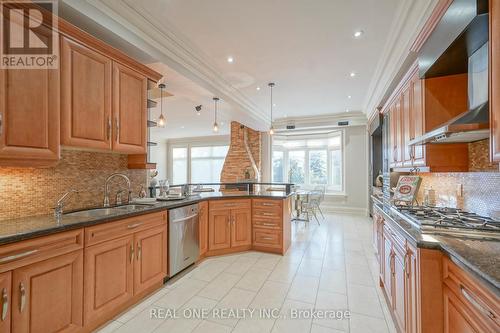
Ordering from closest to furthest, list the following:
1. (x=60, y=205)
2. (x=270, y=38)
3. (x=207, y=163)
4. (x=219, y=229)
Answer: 1. (x=60, y=205)
2. (x=270, y=38)
3. (x=219, y=229)
4. (x=207, y=163)

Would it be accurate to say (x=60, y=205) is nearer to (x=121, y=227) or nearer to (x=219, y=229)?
(x=121, y=227)

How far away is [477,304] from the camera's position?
959 millimetres

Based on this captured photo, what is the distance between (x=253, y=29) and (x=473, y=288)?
2.87 metres

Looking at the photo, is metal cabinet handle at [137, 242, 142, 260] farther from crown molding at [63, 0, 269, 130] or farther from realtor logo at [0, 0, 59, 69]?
crown molding at [63, 0, 269, 130]

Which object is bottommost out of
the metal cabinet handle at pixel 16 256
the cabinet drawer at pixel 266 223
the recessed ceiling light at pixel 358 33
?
the cabinet drawer at pixel 266 223

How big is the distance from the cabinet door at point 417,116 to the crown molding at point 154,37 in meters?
2.66

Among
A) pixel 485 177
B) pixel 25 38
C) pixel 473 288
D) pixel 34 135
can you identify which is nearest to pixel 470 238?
pixel 473 288

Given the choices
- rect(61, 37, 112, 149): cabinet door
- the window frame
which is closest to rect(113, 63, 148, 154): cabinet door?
rect(61, 37, 112, 149): cabinet door

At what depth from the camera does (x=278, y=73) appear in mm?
3850

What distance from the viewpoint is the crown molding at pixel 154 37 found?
81.3 inches

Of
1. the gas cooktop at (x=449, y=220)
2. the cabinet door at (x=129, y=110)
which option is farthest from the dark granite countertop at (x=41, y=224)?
the gas cooktop at (x=449, y=220)

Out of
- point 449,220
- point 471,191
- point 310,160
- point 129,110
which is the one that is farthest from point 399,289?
point 310,160

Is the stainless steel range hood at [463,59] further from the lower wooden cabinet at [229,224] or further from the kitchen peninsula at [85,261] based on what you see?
the kitchen peninsula at [85,261]

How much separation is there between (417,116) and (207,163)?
9682mm
